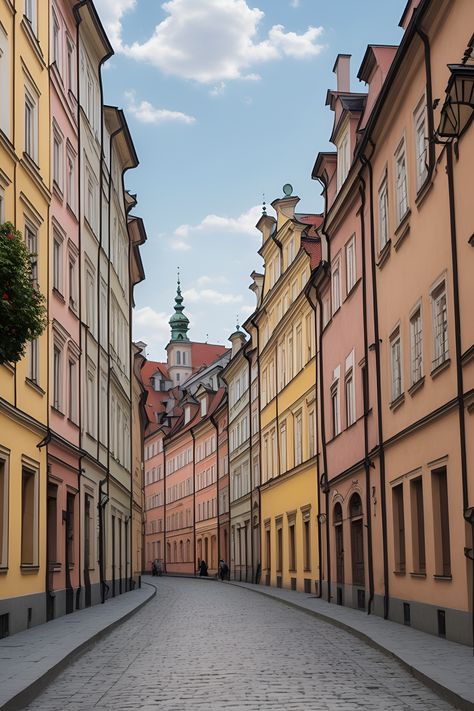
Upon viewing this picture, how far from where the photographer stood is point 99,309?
3447cm

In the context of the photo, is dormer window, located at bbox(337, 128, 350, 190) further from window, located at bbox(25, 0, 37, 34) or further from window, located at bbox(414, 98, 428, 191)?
window, located at bbox(25, 0, 37, 34)

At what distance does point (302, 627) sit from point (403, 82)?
36.4ft

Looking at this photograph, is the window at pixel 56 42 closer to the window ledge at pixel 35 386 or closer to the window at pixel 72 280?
the window at pixel 72 280

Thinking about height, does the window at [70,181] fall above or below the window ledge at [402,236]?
above

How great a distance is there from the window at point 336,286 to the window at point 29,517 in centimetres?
1144

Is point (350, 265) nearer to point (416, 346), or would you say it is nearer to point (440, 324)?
point (416, 346)

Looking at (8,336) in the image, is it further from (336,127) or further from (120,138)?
(120,138)

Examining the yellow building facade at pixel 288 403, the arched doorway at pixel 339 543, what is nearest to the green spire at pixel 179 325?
the yellow building facade at pixel 288 403

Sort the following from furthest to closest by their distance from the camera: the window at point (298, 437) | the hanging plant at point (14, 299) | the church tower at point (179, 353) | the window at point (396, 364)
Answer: the church tower at point (179, 353) < the window at point (298, 437) < the window at point (396, 364) < the hanging plant at point (14, 299)

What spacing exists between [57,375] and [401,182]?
9270 mm

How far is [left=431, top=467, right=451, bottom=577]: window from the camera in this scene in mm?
19094

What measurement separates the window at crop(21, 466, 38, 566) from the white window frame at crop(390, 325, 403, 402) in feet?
24.5

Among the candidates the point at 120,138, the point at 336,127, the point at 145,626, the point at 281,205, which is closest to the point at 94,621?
the point at 145,626

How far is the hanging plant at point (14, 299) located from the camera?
10.8m
